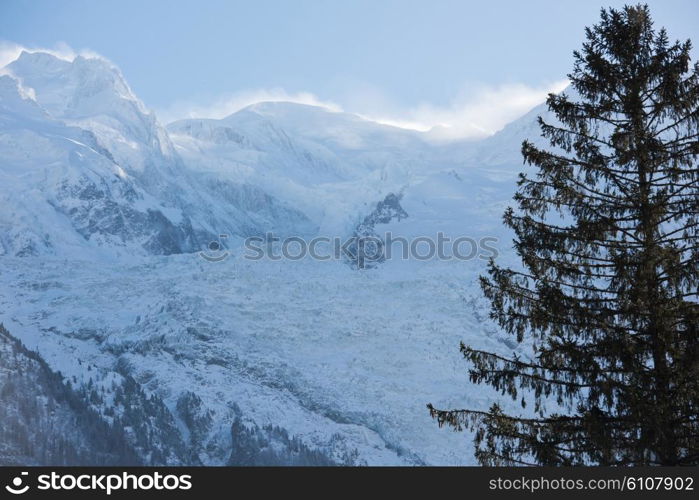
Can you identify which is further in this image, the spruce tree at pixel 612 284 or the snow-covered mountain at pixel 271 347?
the snow-covered mountain at pixel 271 347

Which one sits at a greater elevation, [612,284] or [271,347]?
[612,284]

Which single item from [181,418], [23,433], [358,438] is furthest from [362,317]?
[23,433]

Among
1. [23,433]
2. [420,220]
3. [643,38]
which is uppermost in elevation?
[420,220]

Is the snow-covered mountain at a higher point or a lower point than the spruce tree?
lower

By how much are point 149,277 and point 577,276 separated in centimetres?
16246

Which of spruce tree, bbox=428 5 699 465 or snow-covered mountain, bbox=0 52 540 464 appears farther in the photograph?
snow-covered mountain, bbox=0 52 540 464

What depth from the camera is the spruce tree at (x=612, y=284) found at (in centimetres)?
1014

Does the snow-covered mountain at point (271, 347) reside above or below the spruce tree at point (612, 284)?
below

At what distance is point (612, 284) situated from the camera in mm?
10555

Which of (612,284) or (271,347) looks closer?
(612,284)

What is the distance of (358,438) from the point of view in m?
134

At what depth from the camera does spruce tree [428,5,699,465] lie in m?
10.1

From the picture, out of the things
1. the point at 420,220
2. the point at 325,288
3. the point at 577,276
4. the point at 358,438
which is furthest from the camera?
the point at 420,220
